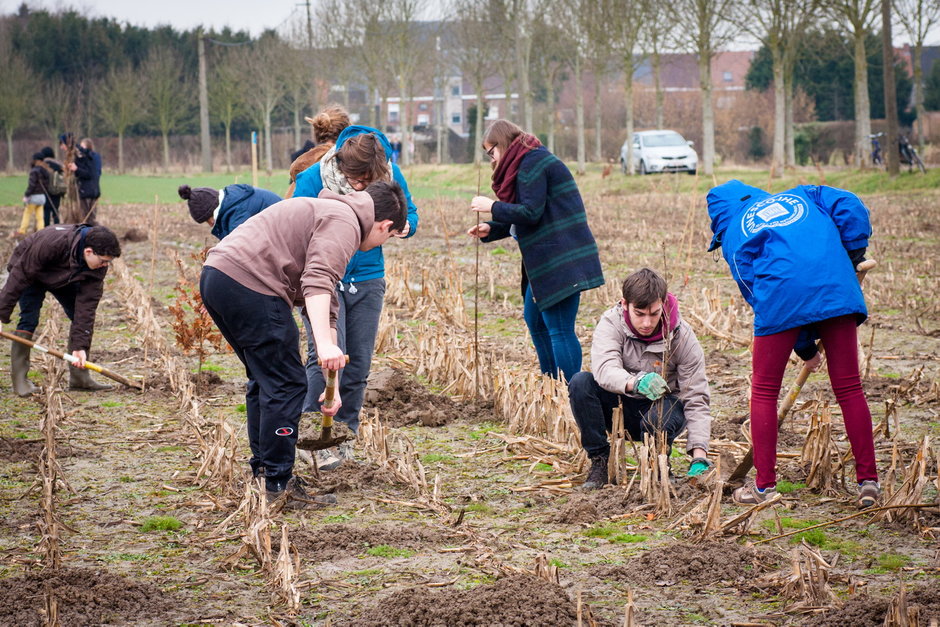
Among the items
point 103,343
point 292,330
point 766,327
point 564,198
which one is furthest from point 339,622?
point 103,343

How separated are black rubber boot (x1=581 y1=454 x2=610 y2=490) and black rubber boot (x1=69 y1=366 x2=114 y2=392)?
4171mm

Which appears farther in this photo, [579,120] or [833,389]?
[579,120]

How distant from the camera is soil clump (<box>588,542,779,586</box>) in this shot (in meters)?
3.70

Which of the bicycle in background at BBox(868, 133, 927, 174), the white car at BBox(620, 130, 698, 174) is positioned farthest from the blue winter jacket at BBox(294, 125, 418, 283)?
the white car at BBox(620, 130, 698, 174)

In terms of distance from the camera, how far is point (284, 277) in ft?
14.1

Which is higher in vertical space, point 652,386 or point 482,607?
point 652,386

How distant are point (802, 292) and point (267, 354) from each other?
221 centimetres

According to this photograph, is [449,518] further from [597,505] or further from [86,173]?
[86,173]

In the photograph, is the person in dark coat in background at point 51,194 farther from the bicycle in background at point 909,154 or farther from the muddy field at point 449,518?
the bicycle in background at point 909,154

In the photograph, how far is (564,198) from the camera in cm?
587

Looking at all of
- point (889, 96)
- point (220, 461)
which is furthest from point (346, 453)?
point (889, 96)

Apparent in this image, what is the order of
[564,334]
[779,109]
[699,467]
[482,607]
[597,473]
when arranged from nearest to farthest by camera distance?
[482,607], [699,467], [597,473], [564,334], [779,109]

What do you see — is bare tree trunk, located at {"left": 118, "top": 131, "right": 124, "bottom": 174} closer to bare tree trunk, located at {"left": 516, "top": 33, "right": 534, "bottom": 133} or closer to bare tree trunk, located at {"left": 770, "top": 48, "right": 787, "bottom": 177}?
bare tree trunk, located at {"left": 516, "top": 33, "right": 534, "bottom": 133}

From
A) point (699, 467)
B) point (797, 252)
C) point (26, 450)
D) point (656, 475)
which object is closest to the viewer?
point (797, 252)
